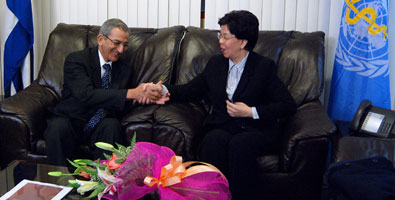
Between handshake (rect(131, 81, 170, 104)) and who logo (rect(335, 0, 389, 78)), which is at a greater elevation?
who logo (rect(335, 0, 389, 78))

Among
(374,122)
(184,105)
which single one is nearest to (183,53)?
(184,105)

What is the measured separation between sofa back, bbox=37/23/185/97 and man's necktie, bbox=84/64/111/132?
0.24 m

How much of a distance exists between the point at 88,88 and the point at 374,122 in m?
1.64

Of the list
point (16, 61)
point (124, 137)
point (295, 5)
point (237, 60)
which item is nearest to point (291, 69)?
point (237, 60)

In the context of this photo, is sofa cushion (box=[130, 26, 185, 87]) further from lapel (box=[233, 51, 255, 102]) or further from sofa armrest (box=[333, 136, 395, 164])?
sofa armrest (box=[333, 136, 395, 164])

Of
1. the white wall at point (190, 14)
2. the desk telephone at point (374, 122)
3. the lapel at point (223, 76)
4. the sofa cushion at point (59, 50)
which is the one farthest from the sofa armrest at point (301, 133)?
the sofa cushion at point (59, 50)

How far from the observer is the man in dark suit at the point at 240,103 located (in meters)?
2.38

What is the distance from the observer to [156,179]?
5.10 ft

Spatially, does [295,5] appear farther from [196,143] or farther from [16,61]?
[16,61]

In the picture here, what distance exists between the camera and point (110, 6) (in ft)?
11.7

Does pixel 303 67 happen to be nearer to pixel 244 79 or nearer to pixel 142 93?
pixel 244 79

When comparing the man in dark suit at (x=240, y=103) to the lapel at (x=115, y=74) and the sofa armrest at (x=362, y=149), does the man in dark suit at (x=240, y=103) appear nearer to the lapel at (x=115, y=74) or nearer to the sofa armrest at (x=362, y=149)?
the lapel at (x=115, y=74)

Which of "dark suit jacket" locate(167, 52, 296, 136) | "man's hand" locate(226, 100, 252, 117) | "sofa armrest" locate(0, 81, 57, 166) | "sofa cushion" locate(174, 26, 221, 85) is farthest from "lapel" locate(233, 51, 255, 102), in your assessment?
"sofa armrest" locate(0, 81, 57, 166)

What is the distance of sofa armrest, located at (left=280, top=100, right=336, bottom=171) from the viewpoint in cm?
232
